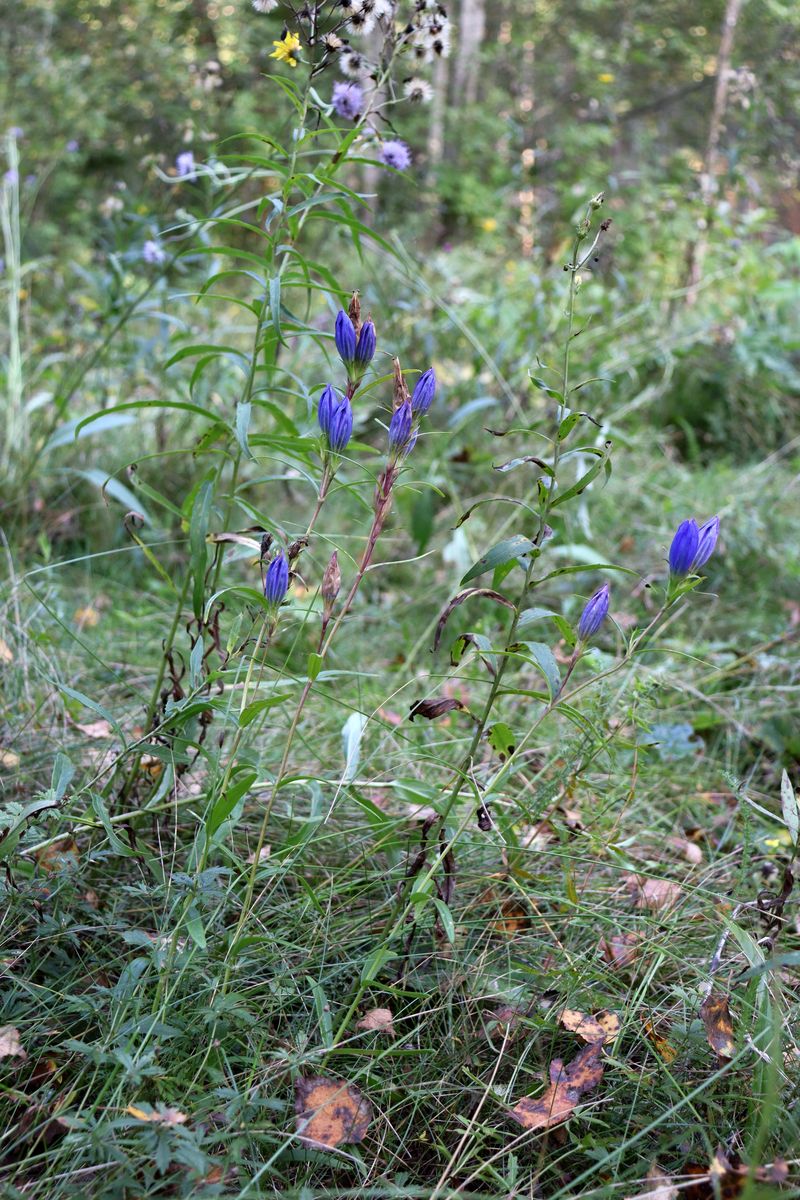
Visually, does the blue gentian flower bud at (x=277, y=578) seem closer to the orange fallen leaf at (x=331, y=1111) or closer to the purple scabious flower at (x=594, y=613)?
the purple scabious flower at (x=594, y=613)

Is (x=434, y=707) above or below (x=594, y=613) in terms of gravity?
below

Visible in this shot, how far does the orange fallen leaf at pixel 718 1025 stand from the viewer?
3.83 feet

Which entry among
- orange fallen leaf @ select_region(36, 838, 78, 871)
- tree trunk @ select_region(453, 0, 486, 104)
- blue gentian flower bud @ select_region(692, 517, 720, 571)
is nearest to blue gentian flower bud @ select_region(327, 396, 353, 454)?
blue gentian flower bud @ select_region(692, 517, 720, 571)

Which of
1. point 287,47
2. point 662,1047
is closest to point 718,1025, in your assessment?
point 662,1047

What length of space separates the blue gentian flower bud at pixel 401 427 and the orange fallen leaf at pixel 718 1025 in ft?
2.76

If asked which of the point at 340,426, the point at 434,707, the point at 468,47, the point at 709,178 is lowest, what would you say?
the point at 434,707

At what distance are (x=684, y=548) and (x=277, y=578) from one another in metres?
0.52

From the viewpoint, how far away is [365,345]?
3.91ft

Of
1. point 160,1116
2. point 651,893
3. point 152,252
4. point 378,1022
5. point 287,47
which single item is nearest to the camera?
point 160,1116

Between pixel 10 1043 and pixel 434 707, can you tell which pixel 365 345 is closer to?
pixel 434 707

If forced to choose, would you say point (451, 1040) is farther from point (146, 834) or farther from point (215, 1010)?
point (146, 834)

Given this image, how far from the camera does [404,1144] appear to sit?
3.72 ft

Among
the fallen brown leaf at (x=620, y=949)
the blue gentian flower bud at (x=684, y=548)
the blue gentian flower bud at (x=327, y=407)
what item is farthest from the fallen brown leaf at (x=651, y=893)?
the blue gentian flower bud at (x=327, y=407)

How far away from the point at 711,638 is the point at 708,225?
2258 millimetres
